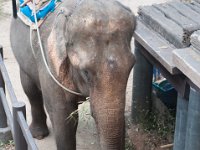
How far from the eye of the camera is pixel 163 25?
10.8 feet

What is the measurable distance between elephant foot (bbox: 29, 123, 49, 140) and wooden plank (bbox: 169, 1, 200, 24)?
1.38 meters

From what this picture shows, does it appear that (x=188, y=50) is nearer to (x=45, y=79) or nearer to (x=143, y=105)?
(x=45, y=79)

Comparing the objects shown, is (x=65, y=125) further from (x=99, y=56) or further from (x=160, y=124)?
(x=160, y=124)

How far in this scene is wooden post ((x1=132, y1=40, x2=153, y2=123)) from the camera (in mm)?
3977

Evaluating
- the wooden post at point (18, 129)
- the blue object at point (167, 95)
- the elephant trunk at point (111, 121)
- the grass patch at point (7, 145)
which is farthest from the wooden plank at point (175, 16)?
the grass patch at point (7, 145)

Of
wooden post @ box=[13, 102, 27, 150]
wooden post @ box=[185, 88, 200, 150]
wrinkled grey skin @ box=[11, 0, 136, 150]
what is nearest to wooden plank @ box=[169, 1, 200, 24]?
wooden post @ box=[185, 88, 200, 150]

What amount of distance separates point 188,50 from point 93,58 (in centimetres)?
62

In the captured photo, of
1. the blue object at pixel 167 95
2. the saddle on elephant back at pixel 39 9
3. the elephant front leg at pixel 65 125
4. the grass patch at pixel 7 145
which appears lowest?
the grass patch at pixel 7 145

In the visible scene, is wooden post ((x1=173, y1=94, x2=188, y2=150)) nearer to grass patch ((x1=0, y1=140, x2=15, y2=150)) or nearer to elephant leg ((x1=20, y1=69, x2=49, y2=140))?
elephant leg ((x1=20, y1=69, x2=49, y2=140))

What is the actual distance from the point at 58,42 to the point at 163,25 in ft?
2.71

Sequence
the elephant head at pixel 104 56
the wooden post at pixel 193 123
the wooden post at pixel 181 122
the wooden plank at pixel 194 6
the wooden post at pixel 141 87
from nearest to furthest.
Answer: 1. the elephant head at pixel 104 56
2. the wooden post at pixel 193 123
3. the wooden post at pixel 181 122
4. the wooden plank at pixel 194 6
5. the wooden post at pixel 141 87

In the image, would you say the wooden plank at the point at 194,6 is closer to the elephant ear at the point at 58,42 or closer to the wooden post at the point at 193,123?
the wooden post at the point at 193,123

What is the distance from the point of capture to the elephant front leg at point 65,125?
3175 millimetres

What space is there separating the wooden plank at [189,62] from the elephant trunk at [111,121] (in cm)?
39
